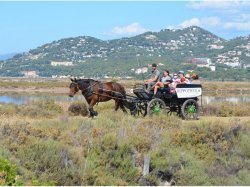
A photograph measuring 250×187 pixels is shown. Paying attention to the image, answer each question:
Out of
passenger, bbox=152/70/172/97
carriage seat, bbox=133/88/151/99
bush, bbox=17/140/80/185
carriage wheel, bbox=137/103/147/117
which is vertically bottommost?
bush, bbox=17/140/80/185

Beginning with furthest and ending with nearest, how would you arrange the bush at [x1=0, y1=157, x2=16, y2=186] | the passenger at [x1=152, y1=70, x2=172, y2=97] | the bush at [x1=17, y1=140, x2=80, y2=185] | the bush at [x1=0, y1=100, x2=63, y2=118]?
the bush at [x1=0, y1=100, x2=63, y2=118]
the passenger at [x1=152, y1=70, x2=172, y2=97]
the bush at [x1=17, y1=140, x2=80, y2=185]
the bush at [x1=0, y1=157, x2=16, y2=186]

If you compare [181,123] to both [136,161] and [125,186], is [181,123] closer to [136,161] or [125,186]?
[136,161]

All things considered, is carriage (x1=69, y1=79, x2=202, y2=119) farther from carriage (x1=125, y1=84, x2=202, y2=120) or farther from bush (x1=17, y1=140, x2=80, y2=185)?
bush (x1=17, y1=140, x2=80, y2=185)

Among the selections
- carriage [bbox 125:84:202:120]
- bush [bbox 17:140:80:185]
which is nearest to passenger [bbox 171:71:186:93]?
carriage [bbox 125:84:202:120]

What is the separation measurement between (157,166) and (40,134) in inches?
154

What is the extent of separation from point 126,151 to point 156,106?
615 cm

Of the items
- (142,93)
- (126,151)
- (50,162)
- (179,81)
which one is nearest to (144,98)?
(142,93)

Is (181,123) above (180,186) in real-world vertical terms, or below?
above

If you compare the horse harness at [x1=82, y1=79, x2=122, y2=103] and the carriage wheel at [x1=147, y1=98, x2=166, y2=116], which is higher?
the horse harness at [x1=82, y1=79, x2=122, y2=103]

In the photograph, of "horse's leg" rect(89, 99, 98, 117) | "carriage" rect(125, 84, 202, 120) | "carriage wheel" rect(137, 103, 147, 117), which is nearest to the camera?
"horse's leg" rect(89, 99, 98, 117)

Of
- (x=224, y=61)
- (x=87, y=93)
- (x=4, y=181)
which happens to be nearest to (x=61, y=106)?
(x=87, y=93)

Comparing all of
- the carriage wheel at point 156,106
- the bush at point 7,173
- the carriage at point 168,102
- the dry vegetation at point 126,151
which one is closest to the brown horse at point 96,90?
the carriage at point 168,102

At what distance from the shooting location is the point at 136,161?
18562 mm

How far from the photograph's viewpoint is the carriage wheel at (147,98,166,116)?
79.9 feet
